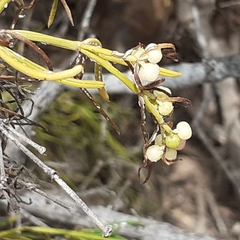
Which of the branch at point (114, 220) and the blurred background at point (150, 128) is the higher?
the blurred background at point (150, 128)

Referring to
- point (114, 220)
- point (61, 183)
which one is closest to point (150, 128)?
point (114, 220)

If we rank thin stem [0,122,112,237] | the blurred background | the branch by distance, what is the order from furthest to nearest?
the blurred background, the branch, thin stem [0,122,112,237]

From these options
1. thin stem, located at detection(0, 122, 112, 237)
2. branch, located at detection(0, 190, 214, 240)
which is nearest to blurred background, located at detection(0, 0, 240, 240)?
branch, located at detection(0, 190, 214, 240)

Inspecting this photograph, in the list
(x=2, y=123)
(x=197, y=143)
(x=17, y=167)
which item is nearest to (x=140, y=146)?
(x=197, y=143)

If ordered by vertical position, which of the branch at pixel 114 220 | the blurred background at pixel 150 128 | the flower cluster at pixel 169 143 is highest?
the blurred background at pixel 150 128

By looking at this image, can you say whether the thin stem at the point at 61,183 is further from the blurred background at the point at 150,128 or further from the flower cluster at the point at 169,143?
the blurred background at the point at 150,128

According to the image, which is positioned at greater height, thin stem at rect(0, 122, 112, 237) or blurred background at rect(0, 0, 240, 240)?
blurred background at rect(0, 0, 240, 240)

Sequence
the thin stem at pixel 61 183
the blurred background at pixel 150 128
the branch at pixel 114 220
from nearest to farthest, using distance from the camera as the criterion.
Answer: the thin stem at pixel 61 183 < the branch at pixel 114 220 < the blurred background at pixel 150 128

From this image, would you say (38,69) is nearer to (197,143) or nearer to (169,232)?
(169,232)

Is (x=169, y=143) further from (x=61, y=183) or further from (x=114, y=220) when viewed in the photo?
(x=114, y=220)

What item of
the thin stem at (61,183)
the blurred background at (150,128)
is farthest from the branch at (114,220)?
the thin stem at (61,183)

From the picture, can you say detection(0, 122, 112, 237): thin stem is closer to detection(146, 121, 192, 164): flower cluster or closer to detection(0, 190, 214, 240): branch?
detection(146, 121, 192, 164): flower cluster

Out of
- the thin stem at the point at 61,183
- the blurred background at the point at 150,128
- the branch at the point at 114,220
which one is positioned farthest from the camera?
the blurred background at the point at 150,128
